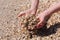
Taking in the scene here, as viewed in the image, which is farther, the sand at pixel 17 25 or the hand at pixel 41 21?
the sand at pixel 17 25

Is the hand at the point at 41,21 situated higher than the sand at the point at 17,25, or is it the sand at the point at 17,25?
the hand at the point at 41,21

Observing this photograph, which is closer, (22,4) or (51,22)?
(51,22)

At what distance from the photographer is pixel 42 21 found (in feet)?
7.34

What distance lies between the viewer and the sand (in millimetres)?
2355

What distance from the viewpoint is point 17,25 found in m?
2.57

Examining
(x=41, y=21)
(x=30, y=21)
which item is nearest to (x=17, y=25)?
(x=30, y=21)

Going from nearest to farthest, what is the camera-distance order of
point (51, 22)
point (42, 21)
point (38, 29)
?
1. point (42, 21)
2. point (38, 29)
3. point (51, 22)

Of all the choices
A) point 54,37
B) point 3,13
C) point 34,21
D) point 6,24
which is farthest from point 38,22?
point 3,13

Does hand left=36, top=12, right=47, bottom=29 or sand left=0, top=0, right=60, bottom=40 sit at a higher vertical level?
hand left=36, top=12, right=47, bottom=29

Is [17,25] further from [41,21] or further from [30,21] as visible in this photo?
[41,21]

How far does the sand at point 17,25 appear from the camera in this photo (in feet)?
7.73

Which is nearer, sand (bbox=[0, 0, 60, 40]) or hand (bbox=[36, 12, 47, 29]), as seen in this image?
hand (bbox=[36, 12, 47, 29])

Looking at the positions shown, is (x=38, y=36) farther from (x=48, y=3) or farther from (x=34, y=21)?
(x=48, y=3)

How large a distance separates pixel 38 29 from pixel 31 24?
0.13 m
